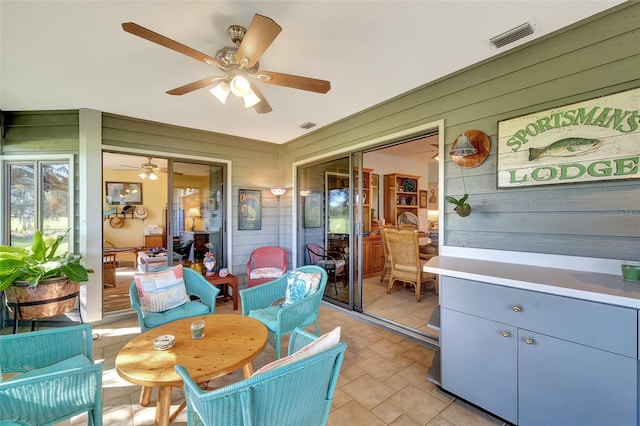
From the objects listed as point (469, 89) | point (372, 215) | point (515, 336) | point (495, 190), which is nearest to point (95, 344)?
point (515, 336)

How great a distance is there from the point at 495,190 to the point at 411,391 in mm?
1827

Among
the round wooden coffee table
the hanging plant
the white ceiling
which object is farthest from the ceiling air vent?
the round wooden coffee table

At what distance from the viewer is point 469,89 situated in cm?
259

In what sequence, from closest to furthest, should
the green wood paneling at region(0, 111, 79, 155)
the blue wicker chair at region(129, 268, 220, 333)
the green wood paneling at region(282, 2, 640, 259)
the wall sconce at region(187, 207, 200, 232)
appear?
1. the green wood paneling at region(282, 2, 640, 259)
2. the blue wicker chair at region(129, 268, 220, 333)
3. the green wood paneling at region(0, 111, 79, 155)
4. the wall sconce at region(187, 207, 200, 232)

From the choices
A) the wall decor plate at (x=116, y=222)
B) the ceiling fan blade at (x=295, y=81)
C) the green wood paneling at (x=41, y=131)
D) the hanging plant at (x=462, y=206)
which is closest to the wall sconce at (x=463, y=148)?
the hanging plant at (x=462, y=206)

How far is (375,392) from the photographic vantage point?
7.25ft

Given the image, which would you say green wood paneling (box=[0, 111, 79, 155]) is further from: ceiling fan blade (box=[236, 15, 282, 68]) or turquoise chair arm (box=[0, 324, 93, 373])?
ceiling fan blade (box=[236, 15, 282, 68])

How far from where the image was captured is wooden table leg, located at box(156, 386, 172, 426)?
1667 mm

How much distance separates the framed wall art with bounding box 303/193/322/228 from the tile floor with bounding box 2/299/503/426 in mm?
2045

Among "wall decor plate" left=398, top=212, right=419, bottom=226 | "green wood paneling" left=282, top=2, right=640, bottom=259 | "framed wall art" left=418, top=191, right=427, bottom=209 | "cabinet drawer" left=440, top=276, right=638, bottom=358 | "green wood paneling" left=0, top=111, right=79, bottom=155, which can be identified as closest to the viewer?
"cabinet drawer" left=440, top=276, right=638, bottom=358

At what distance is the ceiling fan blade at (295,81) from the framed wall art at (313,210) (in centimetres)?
260

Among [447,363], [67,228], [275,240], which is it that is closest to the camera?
[447,363]

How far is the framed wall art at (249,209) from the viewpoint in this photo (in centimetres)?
484

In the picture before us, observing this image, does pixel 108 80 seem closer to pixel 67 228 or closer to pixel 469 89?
pixel 67 228
